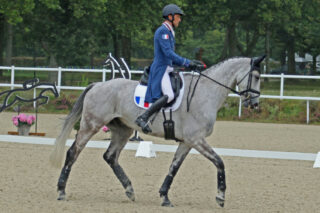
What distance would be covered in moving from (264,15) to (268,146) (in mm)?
22276

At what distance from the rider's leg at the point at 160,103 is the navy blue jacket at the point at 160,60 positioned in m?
0.06

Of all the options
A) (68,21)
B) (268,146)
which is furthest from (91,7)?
(268,146)

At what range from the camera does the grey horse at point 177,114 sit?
7789mm

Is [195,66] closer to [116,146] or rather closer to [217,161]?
[217,161]

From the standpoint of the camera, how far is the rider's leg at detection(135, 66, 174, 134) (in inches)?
311

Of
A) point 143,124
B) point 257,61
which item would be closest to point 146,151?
point 143,124

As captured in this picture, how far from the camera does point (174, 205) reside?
25.3 ft

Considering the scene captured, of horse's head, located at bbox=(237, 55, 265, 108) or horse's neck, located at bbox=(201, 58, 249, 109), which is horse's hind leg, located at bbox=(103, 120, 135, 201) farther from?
horse's head, located at bbox=(237, 55, 265, 108)

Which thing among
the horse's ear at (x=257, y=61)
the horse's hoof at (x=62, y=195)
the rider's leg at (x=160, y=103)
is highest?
the horse's ear at (x=257, y=61)

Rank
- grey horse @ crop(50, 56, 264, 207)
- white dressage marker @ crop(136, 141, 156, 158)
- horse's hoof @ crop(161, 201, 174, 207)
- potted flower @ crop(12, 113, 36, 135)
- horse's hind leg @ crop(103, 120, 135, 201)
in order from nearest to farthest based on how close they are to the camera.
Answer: horse's hoof @ crop(161, 201, 174, 207)
grey horse @ crop(50, 56, 264, 207)
horse's hind leg @ crop(103, 120, 135, 201)
white dressage marker @ crop(136, 141, 156, 158)
potted flower @ crop(12, 113, 36, 135)

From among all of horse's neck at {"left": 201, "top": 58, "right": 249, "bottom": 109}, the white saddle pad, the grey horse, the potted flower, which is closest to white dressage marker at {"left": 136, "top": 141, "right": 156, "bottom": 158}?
the grey horse

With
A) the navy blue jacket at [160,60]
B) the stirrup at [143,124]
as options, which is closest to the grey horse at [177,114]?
the stirrup at [143,124]

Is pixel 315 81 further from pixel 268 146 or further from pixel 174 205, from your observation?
pixel 174 205

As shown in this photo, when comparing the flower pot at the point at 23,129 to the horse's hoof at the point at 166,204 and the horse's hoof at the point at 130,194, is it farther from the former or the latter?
the horse's hoof at the point at 166,204
